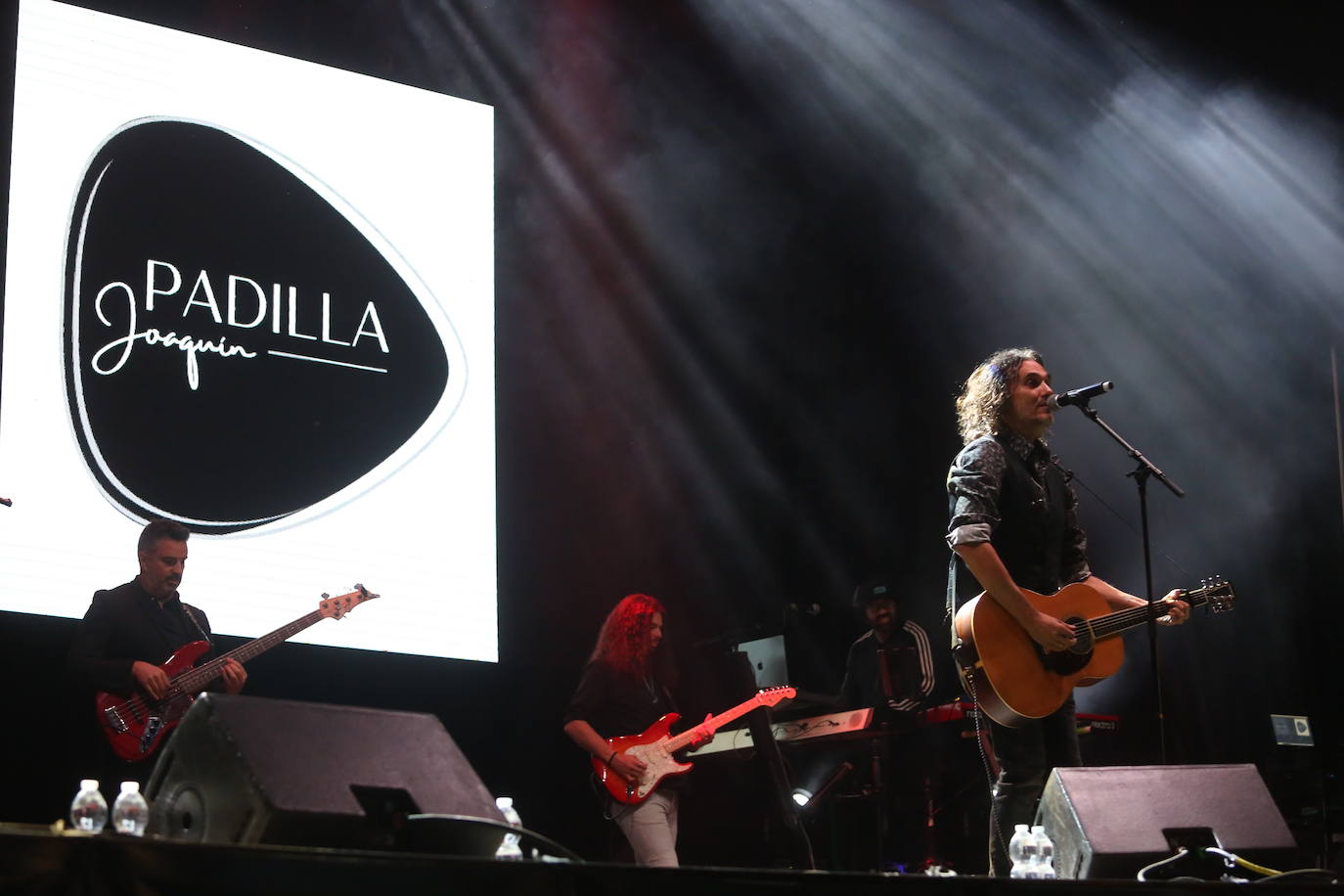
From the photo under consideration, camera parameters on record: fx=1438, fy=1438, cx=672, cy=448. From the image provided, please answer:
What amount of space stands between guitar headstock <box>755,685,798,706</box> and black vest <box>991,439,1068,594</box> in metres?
2.25

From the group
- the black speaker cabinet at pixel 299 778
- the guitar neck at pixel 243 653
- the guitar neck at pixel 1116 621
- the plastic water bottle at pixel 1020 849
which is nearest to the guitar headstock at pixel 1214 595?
the guitar neck at pixel 1116 621

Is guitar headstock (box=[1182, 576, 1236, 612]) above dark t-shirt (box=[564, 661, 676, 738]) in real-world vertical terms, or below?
above

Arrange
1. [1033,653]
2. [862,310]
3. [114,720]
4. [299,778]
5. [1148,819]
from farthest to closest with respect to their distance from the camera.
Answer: [862,310] → [114,720] → [1033,653] → [1148,819] → [299,778]

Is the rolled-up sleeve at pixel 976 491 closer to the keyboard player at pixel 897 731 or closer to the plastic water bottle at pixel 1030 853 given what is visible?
the plastic water bottle at pixel 1030 853

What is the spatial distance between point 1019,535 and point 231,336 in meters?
3.01

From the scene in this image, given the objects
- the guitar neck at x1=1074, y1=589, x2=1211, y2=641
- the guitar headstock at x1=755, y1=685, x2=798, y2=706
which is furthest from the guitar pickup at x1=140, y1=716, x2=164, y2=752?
the guitar neck at x1=1074, y1=589, x2=1211, y2=641

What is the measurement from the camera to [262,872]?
1.62m

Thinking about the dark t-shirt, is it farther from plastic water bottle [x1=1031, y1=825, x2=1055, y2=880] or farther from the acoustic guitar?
plastic water bottle [x1=1031, y1=825, x2=1055, y2=880]

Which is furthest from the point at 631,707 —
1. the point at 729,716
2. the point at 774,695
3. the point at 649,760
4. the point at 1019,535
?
the point at 1019,535

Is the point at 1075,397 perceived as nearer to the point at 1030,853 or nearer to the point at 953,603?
the point at 953,603

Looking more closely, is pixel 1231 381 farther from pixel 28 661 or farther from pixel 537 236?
pixel 28 661

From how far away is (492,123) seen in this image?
5.89m

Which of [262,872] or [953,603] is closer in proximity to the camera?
[262,872]

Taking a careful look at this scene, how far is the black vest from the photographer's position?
138 inches
